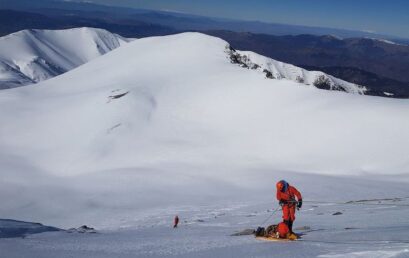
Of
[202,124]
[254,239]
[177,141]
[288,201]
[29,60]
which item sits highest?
[29,60]

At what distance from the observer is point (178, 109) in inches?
Result: 1401

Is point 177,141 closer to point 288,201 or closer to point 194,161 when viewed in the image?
point 194,161

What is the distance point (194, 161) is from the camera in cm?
2686

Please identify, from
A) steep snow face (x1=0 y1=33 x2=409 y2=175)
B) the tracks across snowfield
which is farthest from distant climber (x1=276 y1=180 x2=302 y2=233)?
steep snow face (x1=0 y1=33 x2=409 y2=175)

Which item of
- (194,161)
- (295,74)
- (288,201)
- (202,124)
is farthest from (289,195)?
(295,74)

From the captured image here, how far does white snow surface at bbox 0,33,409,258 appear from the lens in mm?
10117

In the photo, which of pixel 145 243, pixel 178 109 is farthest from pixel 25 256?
pixel 178 109

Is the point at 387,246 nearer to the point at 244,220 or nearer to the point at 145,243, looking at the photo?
the point at 145,243

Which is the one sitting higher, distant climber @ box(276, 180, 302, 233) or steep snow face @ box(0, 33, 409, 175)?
steep snow face @ box(0, 33, 409, 175)

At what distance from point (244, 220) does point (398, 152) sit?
13386mm

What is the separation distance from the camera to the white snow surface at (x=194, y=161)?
1012 centimetres

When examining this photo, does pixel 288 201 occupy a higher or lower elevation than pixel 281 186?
lower

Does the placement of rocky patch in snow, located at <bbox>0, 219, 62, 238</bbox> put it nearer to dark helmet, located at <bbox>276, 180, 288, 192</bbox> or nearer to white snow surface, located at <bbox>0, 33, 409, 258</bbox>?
white snow surface, located at <bbox>0, 33, 409, 258</bbox>

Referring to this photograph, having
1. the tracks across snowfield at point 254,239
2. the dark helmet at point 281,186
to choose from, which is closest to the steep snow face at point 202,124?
the tracks across snowfield at point 254,239
